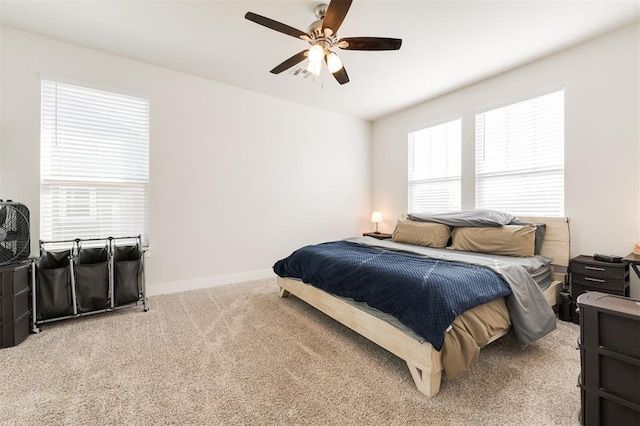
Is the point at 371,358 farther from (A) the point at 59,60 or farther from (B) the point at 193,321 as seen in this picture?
(A) the point at 59,60

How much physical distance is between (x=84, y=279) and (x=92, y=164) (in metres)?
1.28

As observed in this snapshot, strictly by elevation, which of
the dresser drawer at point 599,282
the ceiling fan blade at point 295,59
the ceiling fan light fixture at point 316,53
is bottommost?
the dresser drawer at point 599,282

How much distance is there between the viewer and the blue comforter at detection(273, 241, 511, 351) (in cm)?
158

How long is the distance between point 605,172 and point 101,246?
5.33 meters

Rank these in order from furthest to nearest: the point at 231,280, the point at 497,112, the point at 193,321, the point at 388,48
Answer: the point at 231,280
the point at 497,112
the point at 193,321
the point at 388,48

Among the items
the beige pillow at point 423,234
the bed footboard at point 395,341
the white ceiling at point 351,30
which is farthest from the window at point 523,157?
the bed footboard at point 395,341

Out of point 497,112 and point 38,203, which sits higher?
point 497,112

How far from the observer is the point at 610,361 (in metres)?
1.24

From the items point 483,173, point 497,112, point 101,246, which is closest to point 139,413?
point 101,246

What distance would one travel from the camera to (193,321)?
261 cm

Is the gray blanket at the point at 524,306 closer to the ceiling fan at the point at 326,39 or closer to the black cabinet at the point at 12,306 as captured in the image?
the ceiling fan at the point at 326,39

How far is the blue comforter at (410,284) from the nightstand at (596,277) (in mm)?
1226

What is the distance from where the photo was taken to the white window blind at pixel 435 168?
4070 mm

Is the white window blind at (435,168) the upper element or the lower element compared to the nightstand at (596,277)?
upper
